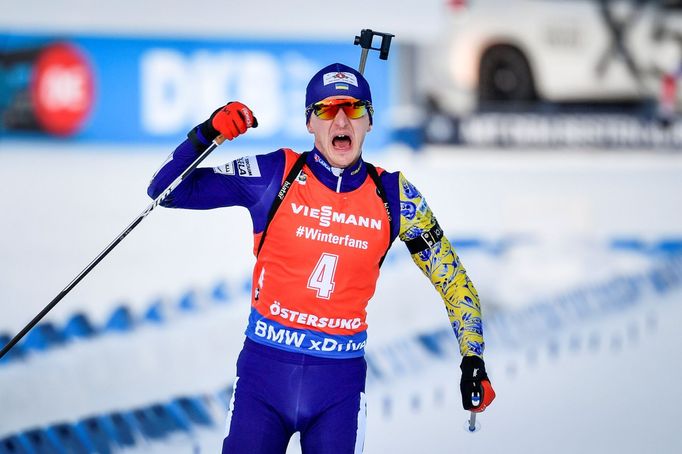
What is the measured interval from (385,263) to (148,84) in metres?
1.72

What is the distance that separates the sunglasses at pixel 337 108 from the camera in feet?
10.4

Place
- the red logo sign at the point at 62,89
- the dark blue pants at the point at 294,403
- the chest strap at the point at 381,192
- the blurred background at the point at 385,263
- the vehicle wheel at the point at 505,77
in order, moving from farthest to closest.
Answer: the vehicle wheel at the point at 505,77 → the red logo sign at the point at 62,89 → the blurred background at the point at 385,263 → the chest strap at the point at 381,192 → the dark blue pants at the point at 294,403

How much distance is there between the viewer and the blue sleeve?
3123mm

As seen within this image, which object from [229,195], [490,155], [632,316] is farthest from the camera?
[490,155]

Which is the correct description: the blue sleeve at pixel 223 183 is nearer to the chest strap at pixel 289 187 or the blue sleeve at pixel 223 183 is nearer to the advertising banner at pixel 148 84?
the chest strap at pixel 289 187

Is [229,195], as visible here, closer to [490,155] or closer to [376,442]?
[376,442]

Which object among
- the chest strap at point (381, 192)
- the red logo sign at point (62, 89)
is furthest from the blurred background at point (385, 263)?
the chest strap at point (381, 192)

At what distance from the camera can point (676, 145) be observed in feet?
22.4

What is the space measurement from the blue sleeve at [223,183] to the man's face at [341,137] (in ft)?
0.50

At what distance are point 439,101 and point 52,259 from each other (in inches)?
105

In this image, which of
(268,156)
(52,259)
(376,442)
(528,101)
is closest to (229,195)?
(268,156)

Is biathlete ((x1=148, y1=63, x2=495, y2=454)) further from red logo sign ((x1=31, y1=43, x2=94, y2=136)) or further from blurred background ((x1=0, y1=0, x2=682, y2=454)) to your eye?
red logo sign ((x1=31, y1=43, x2=94, y2=136))

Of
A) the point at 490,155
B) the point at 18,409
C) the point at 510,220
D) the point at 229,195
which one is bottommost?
the point at 18,409

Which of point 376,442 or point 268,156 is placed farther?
point 376,442
